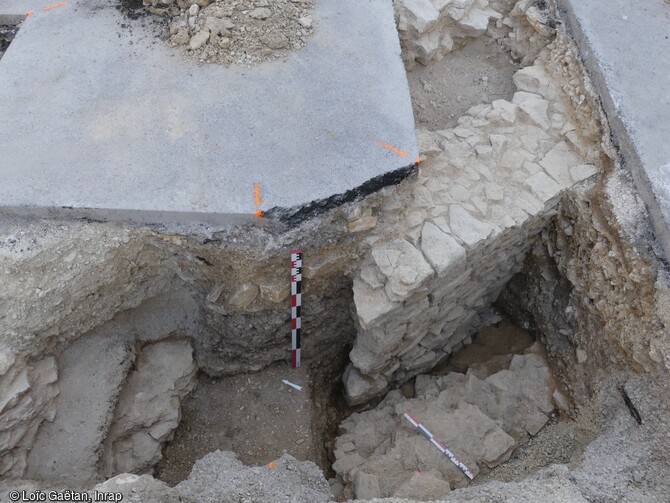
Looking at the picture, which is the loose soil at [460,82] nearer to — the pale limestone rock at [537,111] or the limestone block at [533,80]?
the limestone block at [533,80]

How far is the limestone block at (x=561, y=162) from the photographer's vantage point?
3.49 metres

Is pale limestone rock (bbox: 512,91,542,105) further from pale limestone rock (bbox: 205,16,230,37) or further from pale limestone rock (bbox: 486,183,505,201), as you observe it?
pale limestone rock (bbox: 205,16,230,37)

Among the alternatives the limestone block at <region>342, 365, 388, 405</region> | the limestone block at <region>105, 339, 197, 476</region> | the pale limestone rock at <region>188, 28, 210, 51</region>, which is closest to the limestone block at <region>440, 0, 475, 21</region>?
the pale limestone rock at <region>188, 28, 210, 51</region>

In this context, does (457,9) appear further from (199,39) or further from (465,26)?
(199,39)

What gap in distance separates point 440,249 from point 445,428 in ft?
3.91

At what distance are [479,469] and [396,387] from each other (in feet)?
3.04

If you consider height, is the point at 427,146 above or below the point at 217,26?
below

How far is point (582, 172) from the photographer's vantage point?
11.4 ft

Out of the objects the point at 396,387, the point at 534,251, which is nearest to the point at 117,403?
the point at 396,387

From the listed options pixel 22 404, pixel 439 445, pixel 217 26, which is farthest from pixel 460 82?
pixel 22 404

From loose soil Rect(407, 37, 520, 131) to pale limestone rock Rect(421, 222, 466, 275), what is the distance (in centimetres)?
119

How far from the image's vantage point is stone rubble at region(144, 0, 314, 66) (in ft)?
11.5

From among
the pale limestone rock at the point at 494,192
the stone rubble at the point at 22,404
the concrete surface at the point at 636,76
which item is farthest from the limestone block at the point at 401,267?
the stone rubble at the point at 22,404

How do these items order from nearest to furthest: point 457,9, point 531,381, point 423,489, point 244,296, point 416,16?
1. point 423,489
2. point 244,296
3. point 531,381
4. point 416,16
5. point 457,9
